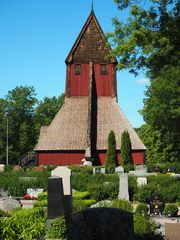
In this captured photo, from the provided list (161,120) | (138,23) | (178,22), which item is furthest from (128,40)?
(161,120)

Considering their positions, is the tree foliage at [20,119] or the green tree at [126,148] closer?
the green tree at [126,148]

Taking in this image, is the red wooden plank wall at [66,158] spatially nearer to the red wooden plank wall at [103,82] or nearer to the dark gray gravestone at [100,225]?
the red wooden plank wall at [103,82]

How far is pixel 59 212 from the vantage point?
46.6 feet

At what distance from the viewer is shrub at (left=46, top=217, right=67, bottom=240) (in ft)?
42.4

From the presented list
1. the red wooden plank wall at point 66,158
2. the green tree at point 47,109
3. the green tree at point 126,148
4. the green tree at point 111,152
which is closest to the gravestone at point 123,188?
the green tree at point 111,152

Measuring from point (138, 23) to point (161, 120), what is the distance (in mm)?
37371

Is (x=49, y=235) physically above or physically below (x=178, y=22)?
below

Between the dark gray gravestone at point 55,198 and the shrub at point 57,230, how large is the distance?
79cm

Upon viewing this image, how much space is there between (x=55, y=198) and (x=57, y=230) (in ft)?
4.78

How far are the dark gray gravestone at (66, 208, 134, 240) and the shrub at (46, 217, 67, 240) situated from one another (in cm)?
323

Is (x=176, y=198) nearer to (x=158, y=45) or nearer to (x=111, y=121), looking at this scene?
(x=158, y=45)

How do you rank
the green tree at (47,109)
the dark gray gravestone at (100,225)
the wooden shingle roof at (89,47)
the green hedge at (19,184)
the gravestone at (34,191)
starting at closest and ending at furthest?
the dark gray gravestone at (100,225) → the gravestone at (34,191) → the green hedge at (19,184) → the wooden shingle roof at (89,47) → the green tree at (47,109)

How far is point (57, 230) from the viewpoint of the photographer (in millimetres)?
13070

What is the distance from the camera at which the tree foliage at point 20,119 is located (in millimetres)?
76625
